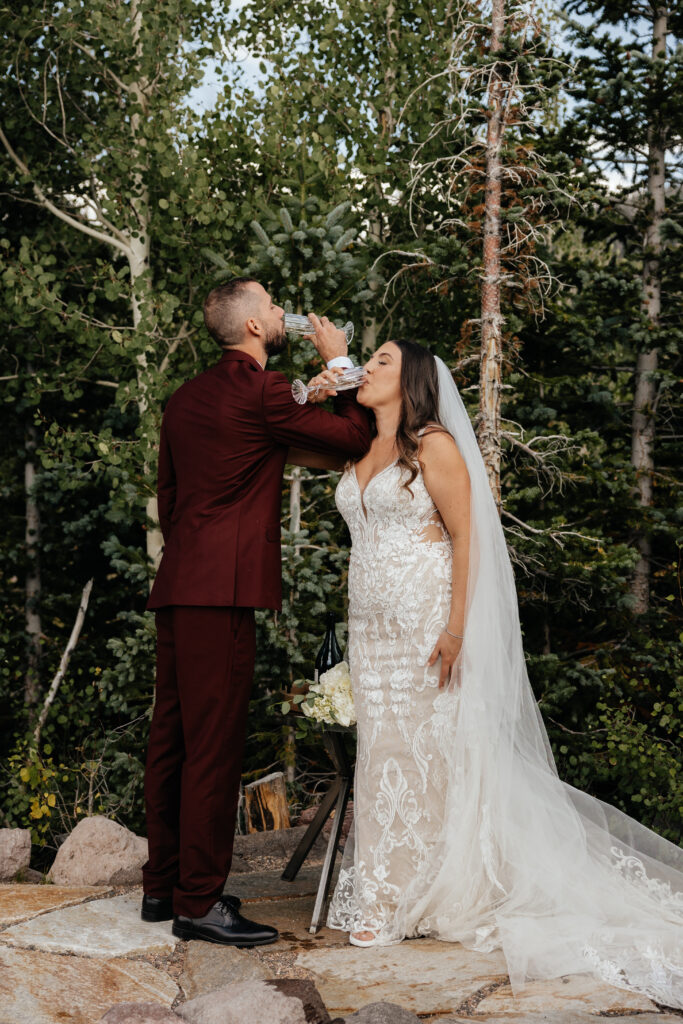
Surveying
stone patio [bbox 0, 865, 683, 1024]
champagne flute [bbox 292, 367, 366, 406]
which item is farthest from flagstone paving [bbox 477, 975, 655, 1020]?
champagne flute [bbox 292, 367, 366, 406]

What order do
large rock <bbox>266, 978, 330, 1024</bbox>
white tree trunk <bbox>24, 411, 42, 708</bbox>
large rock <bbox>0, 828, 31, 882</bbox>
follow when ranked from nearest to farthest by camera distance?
large rock <bbox>266, 978, 330, 1024</bbox> < large rock <bbox>0, 828, 31, 882</bbox> < white tree trunk <bbox>24, 411, 42, 708</bbox>

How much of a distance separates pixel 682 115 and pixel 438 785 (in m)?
5.03

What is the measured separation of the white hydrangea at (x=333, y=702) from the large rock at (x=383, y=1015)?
4.06 feet

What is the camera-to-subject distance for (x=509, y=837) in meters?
3.45

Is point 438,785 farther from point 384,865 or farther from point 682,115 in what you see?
point 682,115

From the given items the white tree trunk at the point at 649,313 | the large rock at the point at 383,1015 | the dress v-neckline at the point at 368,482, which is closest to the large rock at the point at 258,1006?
the large rock at the point at 383,1015

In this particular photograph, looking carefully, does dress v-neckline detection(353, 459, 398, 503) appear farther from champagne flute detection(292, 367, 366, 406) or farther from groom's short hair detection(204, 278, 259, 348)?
groom's short hair detection(204, 278, 259, 348)

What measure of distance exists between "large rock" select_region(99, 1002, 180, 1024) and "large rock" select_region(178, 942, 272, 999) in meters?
0.32

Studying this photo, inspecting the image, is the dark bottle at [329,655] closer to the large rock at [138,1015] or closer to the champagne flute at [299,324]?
the champagne flute at [299,324]

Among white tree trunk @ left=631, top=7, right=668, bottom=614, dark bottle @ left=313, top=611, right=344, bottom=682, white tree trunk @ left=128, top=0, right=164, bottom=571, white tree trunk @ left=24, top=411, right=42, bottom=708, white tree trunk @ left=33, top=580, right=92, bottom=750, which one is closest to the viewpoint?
dark bottle @ left=313, top=611, right=344, bottom=682

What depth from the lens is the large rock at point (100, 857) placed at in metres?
4.36

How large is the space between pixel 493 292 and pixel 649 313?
1.73 metres

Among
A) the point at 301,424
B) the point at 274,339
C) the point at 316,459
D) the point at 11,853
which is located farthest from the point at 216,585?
the point at 11,853

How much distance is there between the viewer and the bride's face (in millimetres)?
3615
